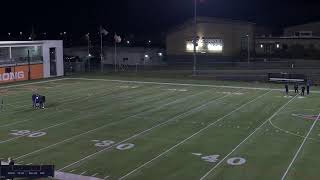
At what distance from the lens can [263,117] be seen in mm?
32062

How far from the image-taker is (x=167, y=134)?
1059 inches

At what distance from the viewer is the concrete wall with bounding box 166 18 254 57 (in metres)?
82.6

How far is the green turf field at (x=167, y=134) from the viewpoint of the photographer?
66.6ft

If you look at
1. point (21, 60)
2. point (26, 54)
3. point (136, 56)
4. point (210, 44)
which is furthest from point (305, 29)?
point (21, 60)

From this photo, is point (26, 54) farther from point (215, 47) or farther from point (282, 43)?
point (282, 43)

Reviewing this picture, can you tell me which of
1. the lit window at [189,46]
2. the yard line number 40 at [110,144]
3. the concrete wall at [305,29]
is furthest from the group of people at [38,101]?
the concrete wall at [305,29]

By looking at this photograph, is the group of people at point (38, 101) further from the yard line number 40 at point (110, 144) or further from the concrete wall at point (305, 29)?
the concrete wall at point (305, 29)

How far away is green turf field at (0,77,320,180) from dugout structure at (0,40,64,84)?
39.4ft

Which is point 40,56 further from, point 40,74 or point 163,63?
point 163,63

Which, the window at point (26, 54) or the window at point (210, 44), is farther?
the window at point (210, 44)

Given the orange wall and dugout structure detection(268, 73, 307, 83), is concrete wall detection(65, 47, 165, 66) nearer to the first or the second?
the orange wall

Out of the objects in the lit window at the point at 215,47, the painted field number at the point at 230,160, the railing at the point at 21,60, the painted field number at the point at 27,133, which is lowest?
the painted field number at the point at 230,160

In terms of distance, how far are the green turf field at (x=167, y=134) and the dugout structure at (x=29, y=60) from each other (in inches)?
473

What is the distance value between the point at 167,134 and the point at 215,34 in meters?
57.8
